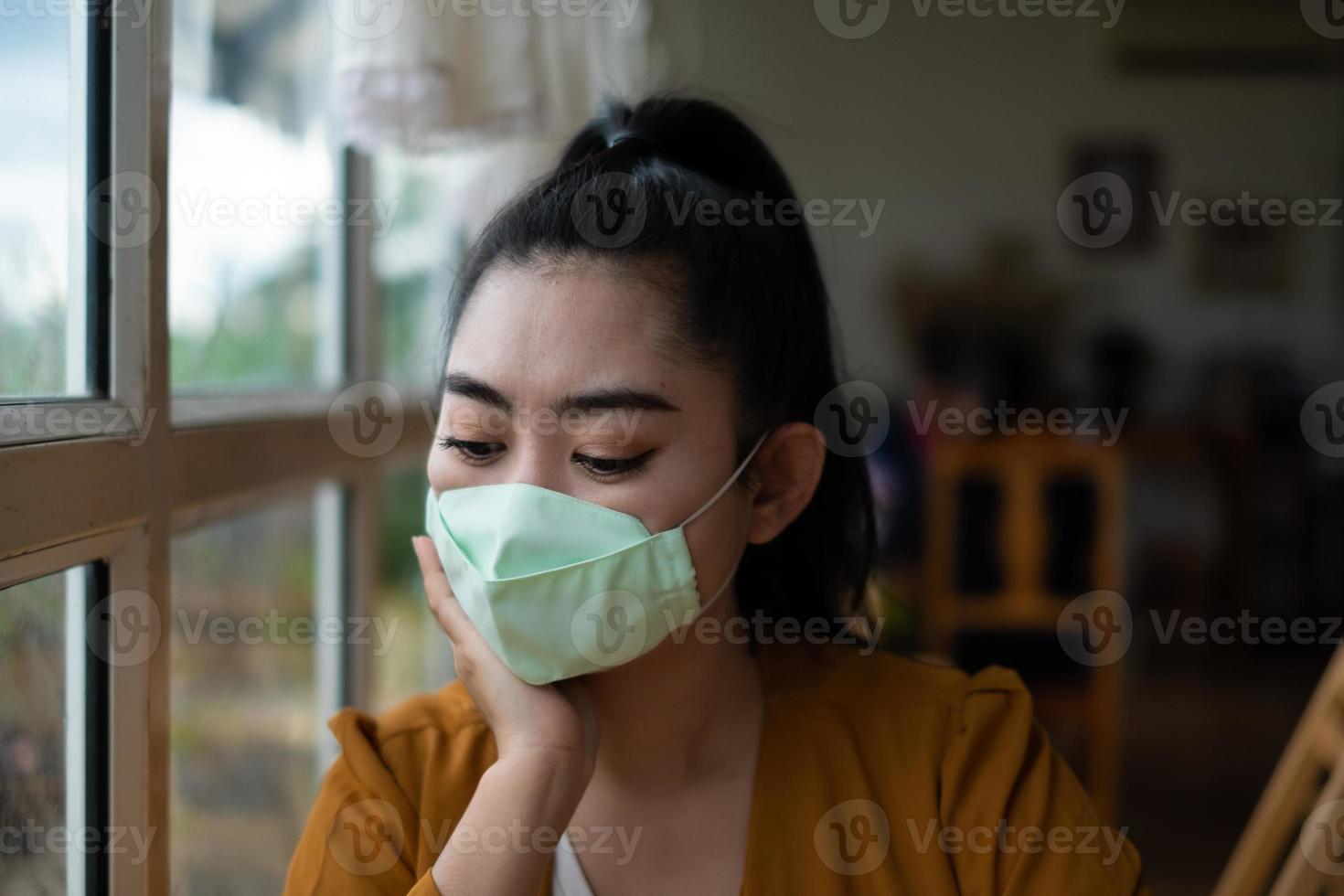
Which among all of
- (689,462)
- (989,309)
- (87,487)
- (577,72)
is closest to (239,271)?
(577,72)

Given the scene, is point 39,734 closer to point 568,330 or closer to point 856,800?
point 568,330

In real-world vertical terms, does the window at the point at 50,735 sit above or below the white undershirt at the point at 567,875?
above

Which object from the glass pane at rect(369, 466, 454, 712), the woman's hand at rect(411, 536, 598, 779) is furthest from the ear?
the glass pane at rect(369, 466, 454, 712)

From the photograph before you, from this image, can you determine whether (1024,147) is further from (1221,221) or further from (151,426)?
(151,426)

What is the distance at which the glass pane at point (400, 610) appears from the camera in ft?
6.08

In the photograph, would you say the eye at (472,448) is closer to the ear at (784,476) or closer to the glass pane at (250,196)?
the ear at (784,476)

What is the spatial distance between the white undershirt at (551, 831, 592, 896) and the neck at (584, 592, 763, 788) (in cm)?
8

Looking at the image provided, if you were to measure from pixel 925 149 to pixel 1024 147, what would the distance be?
46 centimetres

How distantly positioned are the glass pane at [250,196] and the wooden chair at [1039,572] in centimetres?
171

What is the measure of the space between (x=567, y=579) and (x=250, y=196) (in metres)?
0.75

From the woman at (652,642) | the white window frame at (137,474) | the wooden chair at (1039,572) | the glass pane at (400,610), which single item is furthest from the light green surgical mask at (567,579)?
the wooden chair at (1039,572)

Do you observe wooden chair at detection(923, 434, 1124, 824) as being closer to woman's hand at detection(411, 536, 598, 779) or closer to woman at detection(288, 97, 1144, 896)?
woman at detection(288, 97, 1144, 896)

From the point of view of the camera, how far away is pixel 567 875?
976 mm

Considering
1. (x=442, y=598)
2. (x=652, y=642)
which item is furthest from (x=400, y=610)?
(x=652, y=642)
